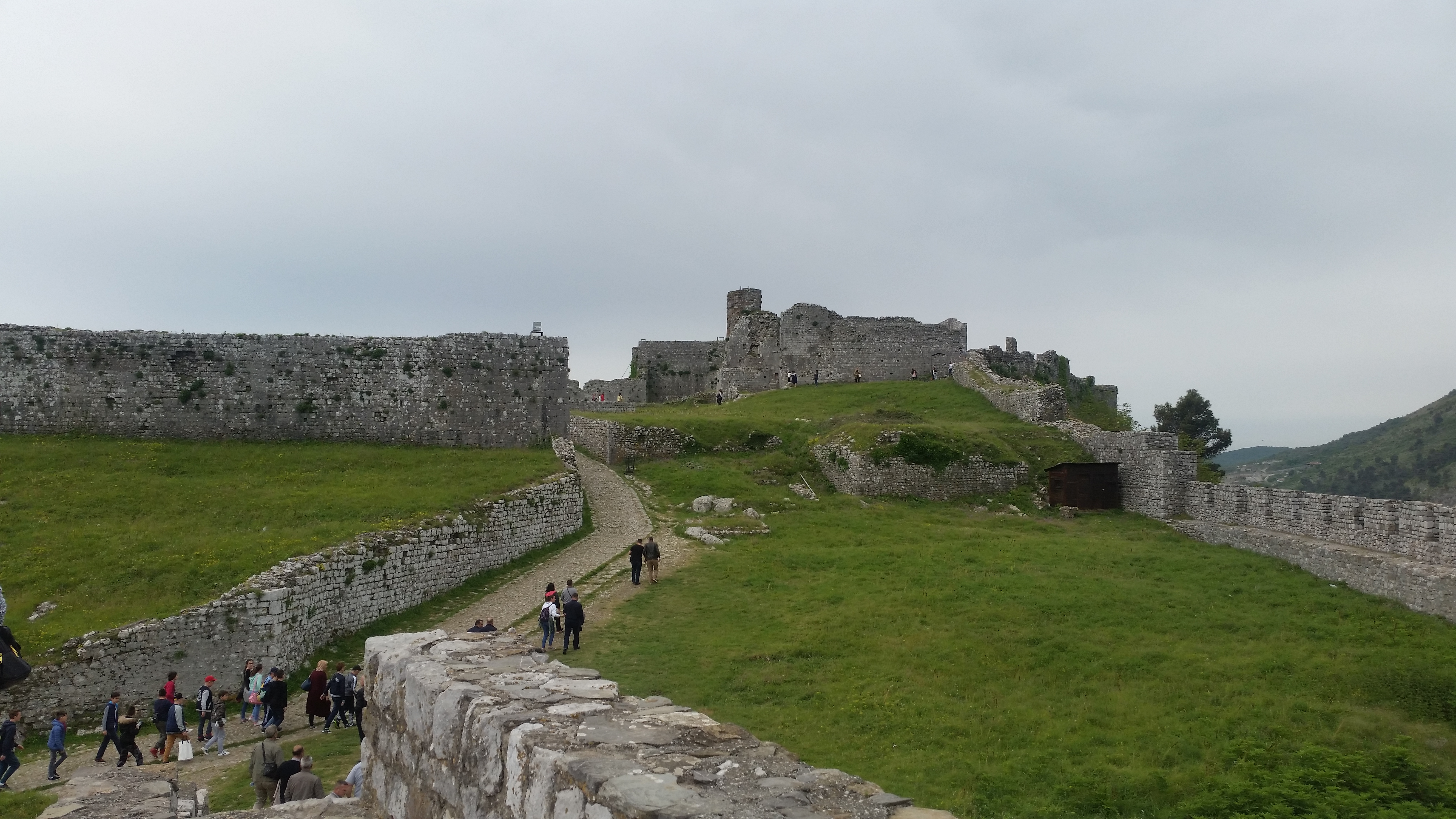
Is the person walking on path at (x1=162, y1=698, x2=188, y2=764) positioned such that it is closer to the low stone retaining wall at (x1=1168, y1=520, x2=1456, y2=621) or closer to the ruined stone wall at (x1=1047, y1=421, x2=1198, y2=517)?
the low stone retaining wall at (x1=1168, y1=520, x2=1456, y2=621)

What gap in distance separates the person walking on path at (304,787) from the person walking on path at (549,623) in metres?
6.35

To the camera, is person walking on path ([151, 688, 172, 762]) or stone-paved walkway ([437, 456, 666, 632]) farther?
stone-paved walkway ([437, 456, 666, 632])

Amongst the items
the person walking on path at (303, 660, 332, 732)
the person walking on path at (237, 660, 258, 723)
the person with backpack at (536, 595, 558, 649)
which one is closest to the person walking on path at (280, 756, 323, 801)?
the person walking on path at (303, 660, 332, 732)

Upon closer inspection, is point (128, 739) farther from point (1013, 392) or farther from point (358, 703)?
point (1013, 392)

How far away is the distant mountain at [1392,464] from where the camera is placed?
77.1m

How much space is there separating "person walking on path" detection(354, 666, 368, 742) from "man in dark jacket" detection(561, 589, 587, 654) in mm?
3364

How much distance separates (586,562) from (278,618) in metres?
7.83

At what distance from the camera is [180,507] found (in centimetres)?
1912

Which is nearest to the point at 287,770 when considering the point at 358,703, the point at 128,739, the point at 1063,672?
the point at 358,703

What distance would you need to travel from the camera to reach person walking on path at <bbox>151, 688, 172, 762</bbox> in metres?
12.3

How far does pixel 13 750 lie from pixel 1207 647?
1838cm

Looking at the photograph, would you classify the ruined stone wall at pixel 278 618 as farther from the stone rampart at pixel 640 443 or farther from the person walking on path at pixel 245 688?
the stone rampart at pixel 640 443

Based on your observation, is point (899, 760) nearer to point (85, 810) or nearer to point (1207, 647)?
point (1207, 647)

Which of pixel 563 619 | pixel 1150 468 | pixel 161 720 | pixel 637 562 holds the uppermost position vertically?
pixel 1150 468
